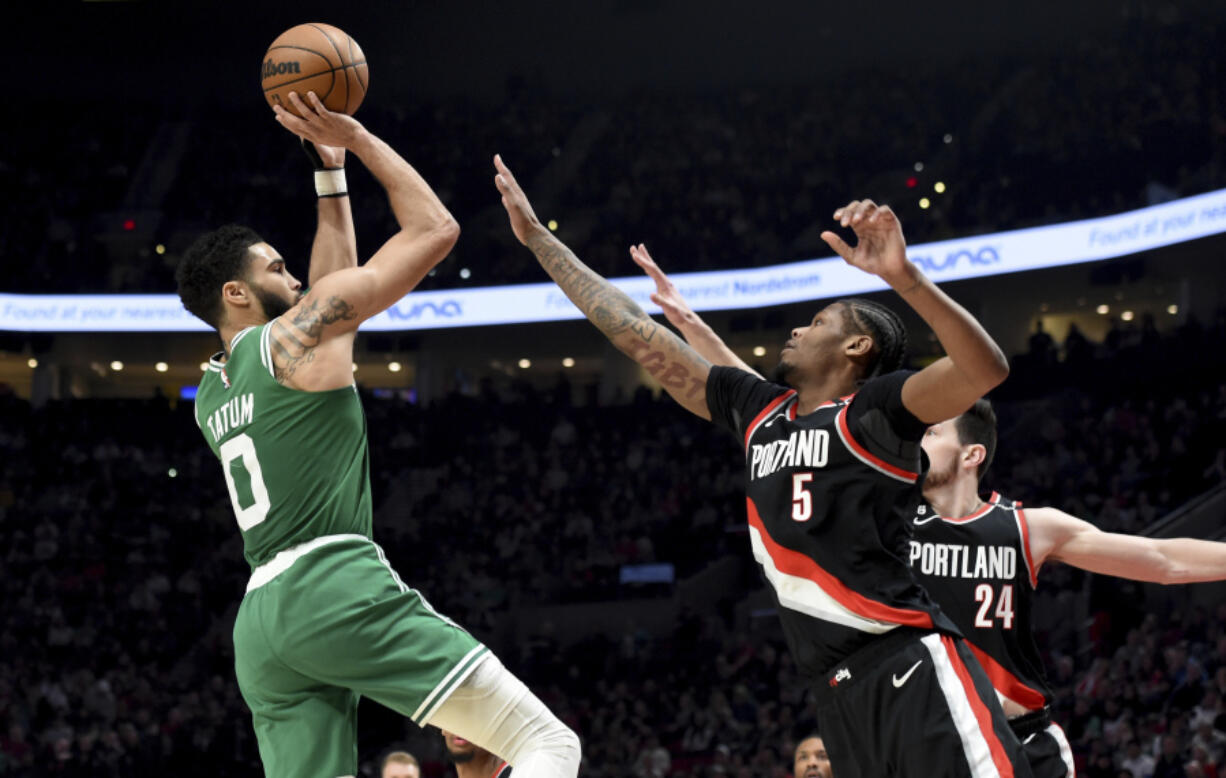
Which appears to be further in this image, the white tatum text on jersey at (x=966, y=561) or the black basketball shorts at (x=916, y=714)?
the white tatum text on jersey at (x=966, y=561)

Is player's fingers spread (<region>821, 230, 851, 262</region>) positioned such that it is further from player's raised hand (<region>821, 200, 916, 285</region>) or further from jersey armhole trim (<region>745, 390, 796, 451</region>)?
jersey armhole trim (<region>745, 390, 796, 451</region>)

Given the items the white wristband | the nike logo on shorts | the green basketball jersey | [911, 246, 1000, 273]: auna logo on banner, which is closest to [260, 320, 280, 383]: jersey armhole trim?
the green basketball jersey

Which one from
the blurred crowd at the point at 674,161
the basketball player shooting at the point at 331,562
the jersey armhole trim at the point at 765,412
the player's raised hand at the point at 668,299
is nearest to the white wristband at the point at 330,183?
the basketball player shooting at the point at 331,562

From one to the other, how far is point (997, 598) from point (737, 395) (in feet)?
3.77

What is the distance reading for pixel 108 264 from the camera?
25078mm

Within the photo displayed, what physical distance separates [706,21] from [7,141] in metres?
14.6

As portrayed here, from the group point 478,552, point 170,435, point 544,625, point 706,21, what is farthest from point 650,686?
point 706,21

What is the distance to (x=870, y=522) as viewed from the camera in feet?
11.6

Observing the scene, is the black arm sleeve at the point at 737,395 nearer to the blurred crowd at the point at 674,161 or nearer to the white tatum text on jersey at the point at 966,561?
the white tatum text on jersey at the point at 966,561

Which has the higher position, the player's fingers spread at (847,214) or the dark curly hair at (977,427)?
the player's fingers spread at (847,214)

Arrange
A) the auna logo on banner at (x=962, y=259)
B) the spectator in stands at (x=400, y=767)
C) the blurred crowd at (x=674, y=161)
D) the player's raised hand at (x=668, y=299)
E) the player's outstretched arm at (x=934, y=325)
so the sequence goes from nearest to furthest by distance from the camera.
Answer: the player's outstretched arm at (x=934, y=325), the player's raised hand at (x=668, y=299), the spectator in stands at (x=400, y=767), the auna logo on banner at (x=962, y=259), the blurred crowd at (x=674, y=161)

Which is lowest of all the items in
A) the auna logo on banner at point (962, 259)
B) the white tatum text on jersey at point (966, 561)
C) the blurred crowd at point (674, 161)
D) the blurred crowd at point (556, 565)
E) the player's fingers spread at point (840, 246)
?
the blurred crowd at point (556, 565)

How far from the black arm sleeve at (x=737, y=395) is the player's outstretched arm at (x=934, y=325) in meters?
0.72

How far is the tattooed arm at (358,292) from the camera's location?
366 cm
